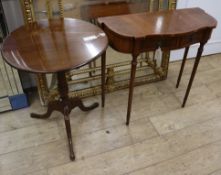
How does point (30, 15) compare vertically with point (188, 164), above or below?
above

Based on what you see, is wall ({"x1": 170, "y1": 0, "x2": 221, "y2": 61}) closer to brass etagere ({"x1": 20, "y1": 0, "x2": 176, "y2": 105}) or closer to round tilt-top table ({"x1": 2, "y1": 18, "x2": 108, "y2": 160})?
brass etagere ({"x1": 20, "y1": 0, "x2": 176, "y2": 105})

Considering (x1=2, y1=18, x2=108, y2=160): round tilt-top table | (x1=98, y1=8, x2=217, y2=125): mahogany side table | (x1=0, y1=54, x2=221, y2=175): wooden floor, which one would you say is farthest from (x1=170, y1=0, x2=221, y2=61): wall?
(x1=2, y1=18, x2=108, y2=160): round tilt-top table

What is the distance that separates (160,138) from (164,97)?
45 centimetres

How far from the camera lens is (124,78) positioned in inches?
80.9

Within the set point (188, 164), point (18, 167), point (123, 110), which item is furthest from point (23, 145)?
point (188, 164)

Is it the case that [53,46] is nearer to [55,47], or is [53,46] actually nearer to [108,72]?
[55,47]

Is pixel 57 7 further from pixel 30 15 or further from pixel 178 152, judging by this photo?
pixel 178 152

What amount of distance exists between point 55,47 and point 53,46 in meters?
0.02

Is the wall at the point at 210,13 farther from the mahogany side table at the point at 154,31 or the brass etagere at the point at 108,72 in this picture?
the mahogany side table at the point at 154,31

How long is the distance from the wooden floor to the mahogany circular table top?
684 mm

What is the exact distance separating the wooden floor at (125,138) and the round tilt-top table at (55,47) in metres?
0.14

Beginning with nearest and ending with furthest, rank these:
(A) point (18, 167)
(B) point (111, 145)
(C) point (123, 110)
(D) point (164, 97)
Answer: (A) point (18, 167) → (B) point (111, 145) → (C) point (123, 110) → (D) point (164, 97)

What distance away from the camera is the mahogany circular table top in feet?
3.45

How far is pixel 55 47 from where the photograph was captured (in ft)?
3.84
